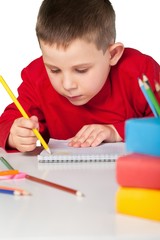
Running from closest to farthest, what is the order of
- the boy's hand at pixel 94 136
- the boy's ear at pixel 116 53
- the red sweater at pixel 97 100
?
the boy's hand at pixel 94 136 → the boy's ear at pixel 116 53 → the red sweater at pixel 97 100

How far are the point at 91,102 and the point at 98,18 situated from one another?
0.26m

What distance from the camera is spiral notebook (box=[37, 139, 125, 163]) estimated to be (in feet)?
3.81

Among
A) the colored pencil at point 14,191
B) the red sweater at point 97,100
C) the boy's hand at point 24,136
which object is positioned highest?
the colored pencil at point 14,191

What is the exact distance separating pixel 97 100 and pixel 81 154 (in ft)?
1.20

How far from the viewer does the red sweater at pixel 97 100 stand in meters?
1.50

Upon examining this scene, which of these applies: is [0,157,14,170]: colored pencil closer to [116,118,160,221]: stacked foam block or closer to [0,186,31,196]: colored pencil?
[0,186,31,196]: colored pencil

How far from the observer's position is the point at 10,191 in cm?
93

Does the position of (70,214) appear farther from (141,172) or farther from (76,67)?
(76,67)

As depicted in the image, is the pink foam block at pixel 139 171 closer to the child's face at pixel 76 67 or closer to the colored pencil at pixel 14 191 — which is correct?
the colored pencil at pixel 14 191

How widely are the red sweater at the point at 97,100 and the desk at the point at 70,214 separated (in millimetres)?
465

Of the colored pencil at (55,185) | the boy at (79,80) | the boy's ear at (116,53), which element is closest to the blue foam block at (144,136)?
the colored pencil at (55,185)

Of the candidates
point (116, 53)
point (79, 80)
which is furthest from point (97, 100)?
point (79, 80)

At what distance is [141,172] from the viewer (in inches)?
31.6

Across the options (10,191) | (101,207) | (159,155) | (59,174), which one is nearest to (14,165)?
(59,174)
